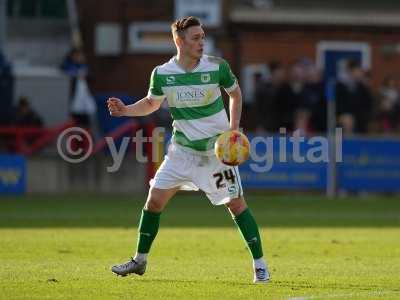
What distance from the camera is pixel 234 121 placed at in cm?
1181

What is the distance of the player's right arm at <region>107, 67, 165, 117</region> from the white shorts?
18.6 inches

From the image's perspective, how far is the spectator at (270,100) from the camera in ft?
86.9

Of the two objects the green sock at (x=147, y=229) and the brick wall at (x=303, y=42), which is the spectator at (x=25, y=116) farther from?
the green sock at (x=147, y=229)

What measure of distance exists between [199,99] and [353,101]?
14959 millimetres

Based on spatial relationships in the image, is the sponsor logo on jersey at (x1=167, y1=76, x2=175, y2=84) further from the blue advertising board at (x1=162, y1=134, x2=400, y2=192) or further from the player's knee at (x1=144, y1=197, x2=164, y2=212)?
the blue advertising board at (x1=162, y1=134, x2=400, y2=192)

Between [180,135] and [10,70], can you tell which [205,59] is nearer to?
[180,135]

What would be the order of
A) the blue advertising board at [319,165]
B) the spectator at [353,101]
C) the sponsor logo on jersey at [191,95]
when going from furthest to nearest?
the spectator at [353,101], the blue advertising board at [319,165], the sponsor logo on jersey at [191,95]

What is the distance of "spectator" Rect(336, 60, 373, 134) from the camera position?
26344 millimetres

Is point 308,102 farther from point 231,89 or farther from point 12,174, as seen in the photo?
point 231,89

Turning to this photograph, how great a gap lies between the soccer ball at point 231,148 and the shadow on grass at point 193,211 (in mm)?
7581

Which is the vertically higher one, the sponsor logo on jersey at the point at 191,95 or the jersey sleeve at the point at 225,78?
the jersey sleeve at the point at 225,78

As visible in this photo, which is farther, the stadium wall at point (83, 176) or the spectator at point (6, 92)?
the spectator at point (6, 92)

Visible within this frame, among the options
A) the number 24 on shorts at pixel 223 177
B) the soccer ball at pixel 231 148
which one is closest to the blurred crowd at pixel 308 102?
the number 24 on shorts at pixel 223 177

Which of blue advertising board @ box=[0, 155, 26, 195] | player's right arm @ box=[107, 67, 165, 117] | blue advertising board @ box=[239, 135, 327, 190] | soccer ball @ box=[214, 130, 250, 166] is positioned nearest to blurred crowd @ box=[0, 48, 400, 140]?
blue advertising board @ box=[239, 135, 327, 190]
